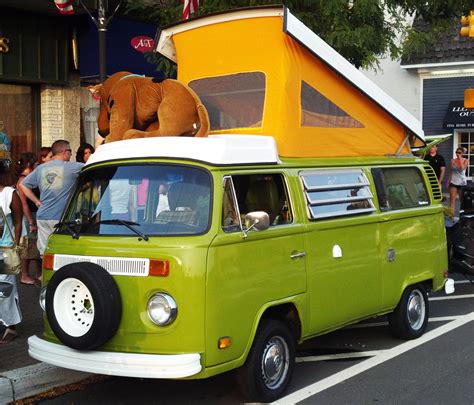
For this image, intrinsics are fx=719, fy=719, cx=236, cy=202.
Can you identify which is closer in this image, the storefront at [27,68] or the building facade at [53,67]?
Result: the storefront at [27,68]

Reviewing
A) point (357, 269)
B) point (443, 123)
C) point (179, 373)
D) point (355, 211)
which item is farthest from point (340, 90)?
point (443, 123)

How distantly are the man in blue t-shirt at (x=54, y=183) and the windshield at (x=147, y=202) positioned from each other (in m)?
2.62

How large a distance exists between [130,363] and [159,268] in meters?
0.67

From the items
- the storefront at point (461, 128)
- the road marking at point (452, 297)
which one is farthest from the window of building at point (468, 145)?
the road marking at point (452, 297)

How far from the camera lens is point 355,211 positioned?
6.58 meters

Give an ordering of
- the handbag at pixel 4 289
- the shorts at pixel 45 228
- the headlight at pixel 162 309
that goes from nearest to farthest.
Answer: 1. the headlight at pixel 162 309
2. the handbag at pixel 4 289
3. the shorts at pixel 45 228

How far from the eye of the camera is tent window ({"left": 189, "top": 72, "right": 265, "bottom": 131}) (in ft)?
21.1

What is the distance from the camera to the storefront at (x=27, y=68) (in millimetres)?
11836

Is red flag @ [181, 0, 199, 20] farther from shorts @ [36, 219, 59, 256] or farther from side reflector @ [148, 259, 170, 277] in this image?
side reflector @ [148, 259, 170, 277]

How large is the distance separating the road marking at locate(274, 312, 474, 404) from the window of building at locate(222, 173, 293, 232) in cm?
139

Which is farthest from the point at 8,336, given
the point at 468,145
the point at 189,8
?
the point at 468,145

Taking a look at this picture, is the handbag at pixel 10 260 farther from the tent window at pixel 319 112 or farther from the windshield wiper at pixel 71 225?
the tent window at pixel 319 112

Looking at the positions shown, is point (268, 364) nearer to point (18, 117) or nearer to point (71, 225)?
point (71, 225)

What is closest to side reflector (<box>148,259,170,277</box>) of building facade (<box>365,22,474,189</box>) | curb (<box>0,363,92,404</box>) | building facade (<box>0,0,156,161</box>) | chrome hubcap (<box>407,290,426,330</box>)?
curb (<box>0,363,92,404</box>)
